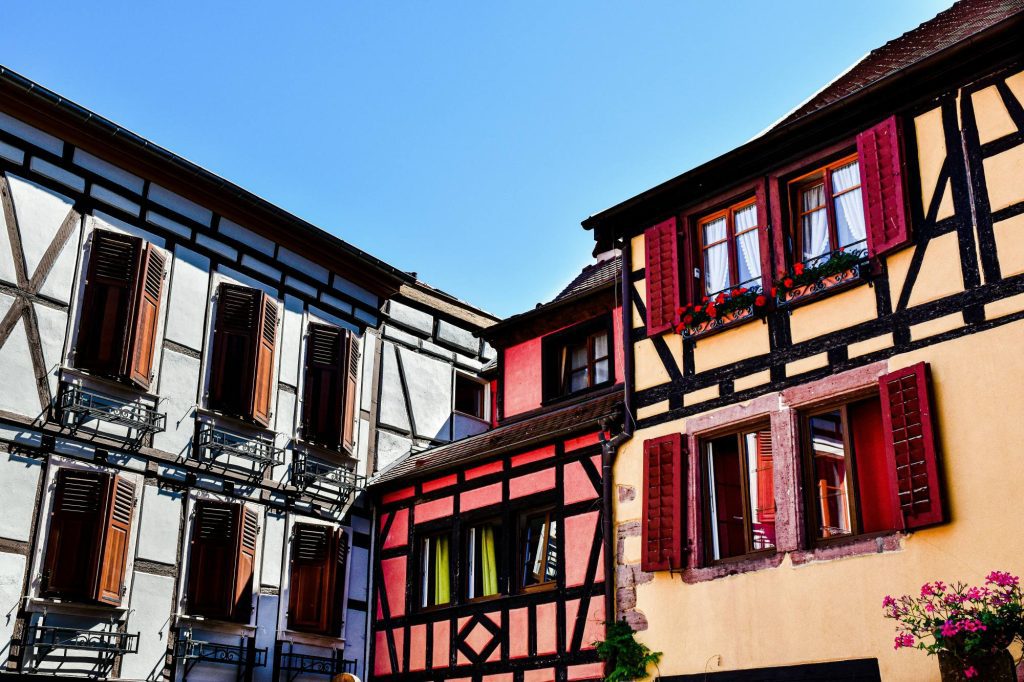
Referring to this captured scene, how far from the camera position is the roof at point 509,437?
14.1 m

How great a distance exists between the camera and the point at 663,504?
40.7 ft

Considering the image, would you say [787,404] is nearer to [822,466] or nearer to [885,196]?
[822,466]

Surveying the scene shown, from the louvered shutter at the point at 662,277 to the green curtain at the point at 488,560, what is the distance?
3.66m

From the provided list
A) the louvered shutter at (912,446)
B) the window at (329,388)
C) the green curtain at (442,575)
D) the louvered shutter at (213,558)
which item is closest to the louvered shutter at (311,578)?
the louvered shutter at (213,558)

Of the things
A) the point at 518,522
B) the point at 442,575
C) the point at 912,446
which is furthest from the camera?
the point at 442,575

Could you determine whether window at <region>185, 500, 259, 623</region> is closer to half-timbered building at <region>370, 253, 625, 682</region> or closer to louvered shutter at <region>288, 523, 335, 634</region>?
louvered shutter at <region>288, 523, 335, 634</region>

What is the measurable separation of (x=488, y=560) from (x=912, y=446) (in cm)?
637

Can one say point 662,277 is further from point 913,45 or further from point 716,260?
point 913,45

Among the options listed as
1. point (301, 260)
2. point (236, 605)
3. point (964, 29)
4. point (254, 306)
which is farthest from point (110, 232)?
point (964, 29)

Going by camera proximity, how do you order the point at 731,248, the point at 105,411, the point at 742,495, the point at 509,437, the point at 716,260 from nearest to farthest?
the point at 742,495 < the point at 731,248 < the point at 716,260 < the point at 105,411 < the point at 509,437

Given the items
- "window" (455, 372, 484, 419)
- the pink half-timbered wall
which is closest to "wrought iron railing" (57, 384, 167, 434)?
the pink half-timbered wall

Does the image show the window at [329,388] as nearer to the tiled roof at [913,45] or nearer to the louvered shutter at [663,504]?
the louvered shutter at [663,504]

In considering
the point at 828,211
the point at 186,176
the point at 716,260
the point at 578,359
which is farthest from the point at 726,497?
the point at 186,176

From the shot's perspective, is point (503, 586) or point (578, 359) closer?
point (503, 586)
